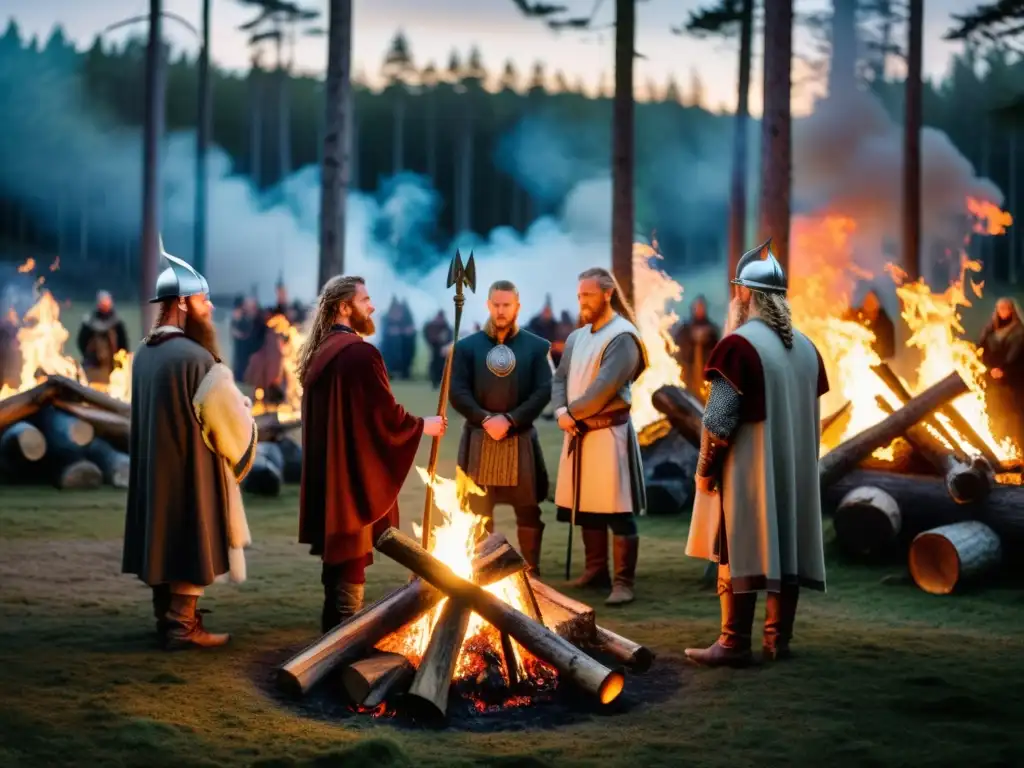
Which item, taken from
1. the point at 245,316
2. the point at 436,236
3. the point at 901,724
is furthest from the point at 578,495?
the point at 436,236

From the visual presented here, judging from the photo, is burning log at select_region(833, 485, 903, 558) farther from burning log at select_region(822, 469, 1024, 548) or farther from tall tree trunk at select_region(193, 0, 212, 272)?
tall tree trunk at select_region(193, 0, 212, 272)

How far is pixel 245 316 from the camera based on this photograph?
28672mm

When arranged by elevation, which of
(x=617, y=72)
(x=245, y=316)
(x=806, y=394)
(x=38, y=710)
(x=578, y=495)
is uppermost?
(x=617, y=72)

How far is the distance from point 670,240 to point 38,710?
4664 centimetres

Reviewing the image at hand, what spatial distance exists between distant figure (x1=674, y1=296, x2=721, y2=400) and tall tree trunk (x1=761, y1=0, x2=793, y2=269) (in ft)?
25.9

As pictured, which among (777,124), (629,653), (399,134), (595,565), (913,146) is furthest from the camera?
(399,134)

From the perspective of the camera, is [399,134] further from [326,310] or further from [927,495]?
[326,310]

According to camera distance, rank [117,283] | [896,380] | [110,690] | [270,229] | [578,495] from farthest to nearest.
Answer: [117,283] → [270,229] → [896,380] → [578,495] → [110,690]

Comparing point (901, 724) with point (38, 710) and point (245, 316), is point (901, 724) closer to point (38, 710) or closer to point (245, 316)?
point (38, 710)

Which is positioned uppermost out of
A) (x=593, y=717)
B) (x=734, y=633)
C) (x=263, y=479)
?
(x=263, y=479)

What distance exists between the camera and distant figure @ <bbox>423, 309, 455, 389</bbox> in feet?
97.4

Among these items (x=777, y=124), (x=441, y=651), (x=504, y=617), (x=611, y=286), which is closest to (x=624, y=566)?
(x=611, y=286)

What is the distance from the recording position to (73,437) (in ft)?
47.0

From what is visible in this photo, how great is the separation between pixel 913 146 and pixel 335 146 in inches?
527
